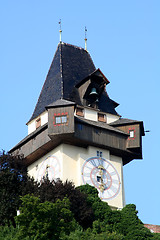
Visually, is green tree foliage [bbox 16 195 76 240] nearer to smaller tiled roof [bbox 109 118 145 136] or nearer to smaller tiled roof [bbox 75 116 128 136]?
smaller tiled roof [bbox 75 116 128 136]

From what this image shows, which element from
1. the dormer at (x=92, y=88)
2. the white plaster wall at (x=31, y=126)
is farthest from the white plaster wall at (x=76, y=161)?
the dormer at (x=92, y=88)

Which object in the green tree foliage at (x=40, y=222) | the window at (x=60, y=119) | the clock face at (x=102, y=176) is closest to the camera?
the green tree foliage at (x=40, y=222)

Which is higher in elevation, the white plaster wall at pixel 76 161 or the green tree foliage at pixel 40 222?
the white plaster wall at pixel 76 161

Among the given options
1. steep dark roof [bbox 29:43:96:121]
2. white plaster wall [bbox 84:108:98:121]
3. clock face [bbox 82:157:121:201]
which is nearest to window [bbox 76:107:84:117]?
white plaster wall [bbox 84:108:98:121]

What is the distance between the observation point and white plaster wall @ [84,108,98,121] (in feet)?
159

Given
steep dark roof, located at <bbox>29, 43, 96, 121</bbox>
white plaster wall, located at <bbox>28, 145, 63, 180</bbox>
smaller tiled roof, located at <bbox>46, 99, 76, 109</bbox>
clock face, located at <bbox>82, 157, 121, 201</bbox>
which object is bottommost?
clock face, located at <bbox>82, 157, 121, 201</bbox>

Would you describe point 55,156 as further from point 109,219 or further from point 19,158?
point 109,219

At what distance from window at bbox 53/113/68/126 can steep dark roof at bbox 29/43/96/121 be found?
9.94ft

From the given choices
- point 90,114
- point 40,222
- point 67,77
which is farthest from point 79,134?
point 40,222

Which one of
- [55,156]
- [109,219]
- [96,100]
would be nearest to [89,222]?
[109,219]

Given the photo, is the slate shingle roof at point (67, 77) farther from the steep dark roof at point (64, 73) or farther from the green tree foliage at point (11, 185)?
the green tree foliage at point (11, 185)

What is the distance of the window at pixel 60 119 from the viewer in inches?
1801

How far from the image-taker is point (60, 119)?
151 feet

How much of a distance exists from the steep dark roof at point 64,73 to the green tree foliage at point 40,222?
1500cm
